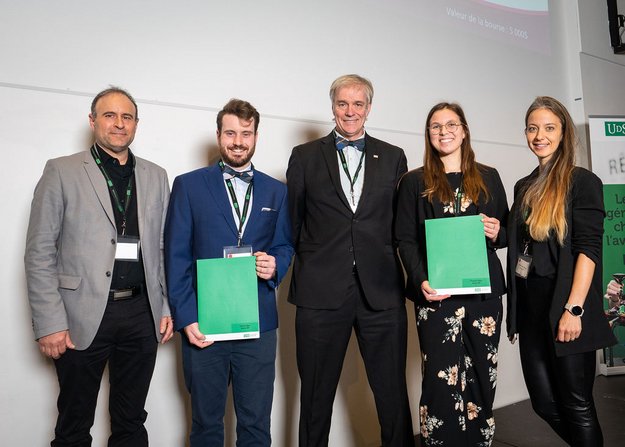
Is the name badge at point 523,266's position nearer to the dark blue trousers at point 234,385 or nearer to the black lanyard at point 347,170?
the black lanyard at point 347,170

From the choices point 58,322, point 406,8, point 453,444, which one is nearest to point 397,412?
point 453,444

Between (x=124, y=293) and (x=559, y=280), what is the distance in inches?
65.7

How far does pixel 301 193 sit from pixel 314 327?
595 millimetres

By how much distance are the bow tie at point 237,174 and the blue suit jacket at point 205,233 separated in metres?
0.03

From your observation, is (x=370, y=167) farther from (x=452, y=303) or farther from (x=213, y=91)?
(x=213, y=91)

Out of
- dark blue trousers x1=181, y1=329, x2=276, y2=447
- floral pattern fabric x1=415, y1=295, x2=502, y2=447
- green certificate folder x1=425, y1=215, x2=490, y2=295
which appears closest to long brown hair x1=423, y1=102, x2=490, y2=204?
green certificate folder x1=425, y1=215, x2=490, y2=295

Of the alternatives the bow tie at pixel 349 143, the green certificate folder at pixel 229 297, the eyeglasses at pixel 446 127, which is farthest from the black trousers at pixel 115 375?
the eyeglasses at pixel 446 127

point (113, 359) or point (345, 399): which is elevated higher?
point (113, 359)

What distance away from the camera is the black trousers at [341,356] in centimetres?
211

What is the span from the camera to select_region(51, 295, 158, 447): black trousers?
1808 mm

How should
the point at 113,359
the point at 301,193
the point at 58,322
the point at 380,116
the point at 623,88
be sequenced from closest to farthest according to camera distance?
1. the point at 58,322
2. the point at 113,359
3. the point at 301,193
4. the point at 380,116
5. the point at 623,88

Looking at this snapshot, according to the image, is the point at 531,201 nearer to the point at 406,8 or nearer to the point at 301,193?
the point at 301,193

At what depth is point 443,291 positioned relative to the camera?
6.45ft

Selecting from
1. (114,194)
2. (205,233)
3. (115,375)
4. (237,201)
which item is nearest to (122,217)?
(114,194)
